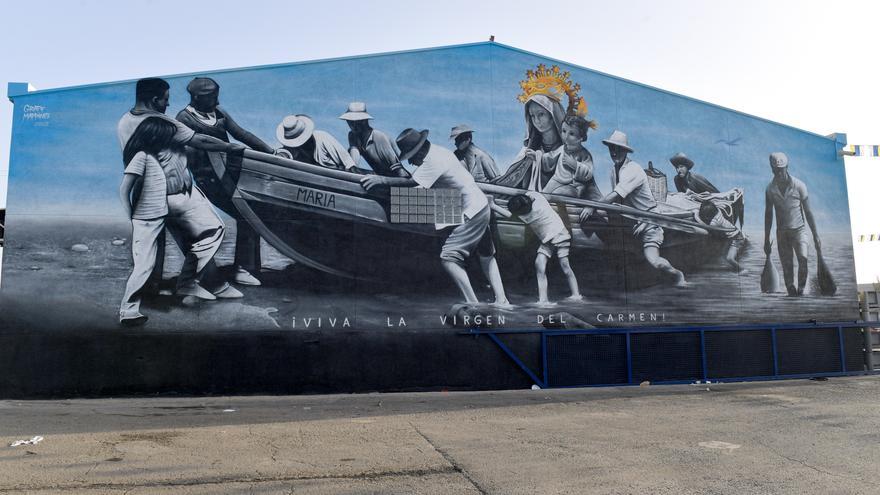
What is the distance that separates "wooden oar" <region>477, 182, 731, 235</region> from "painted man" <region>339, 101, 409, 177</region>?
203 cm

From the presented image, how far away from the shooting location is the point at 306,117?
1491cm

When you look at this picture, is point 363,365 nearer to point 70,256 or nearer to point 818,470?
point 70,256

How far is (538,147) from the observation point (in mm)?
15914

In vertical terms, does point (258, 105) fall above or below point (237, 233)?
above

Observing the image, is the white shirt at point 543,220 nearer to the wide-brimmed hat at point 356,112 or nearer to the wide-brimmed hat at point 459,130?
the wide-brimmed hat at point 459,130

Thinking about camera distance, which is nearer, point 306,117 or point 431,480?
point 431,480

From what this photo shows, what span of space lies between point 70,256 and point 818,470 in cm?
1382

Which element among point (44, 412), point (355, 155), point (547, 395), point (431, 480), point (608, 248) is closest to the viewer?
point (431, 480)

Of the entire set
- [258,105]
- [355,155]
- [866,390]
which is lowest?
[866,390]

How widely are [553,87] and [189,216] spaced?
9000 millimetres

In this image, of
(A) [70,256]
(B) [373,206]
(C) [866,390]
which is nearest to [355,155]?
(B) [373,206]

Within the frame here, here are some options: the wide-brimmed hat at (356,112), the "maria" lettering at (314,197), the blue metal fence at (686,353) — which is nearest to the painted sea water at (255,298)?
the blue metal fence at (686,353)

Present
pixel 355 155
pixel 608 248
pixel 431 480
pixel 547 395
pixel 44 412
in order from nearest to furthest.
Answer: pixel 431 480, pixel 44 412, pixel 547 395, pixel 355 155, pixel 608 248

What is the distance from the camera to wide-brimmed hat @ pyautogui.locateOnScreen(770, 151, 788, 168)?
1828cm
